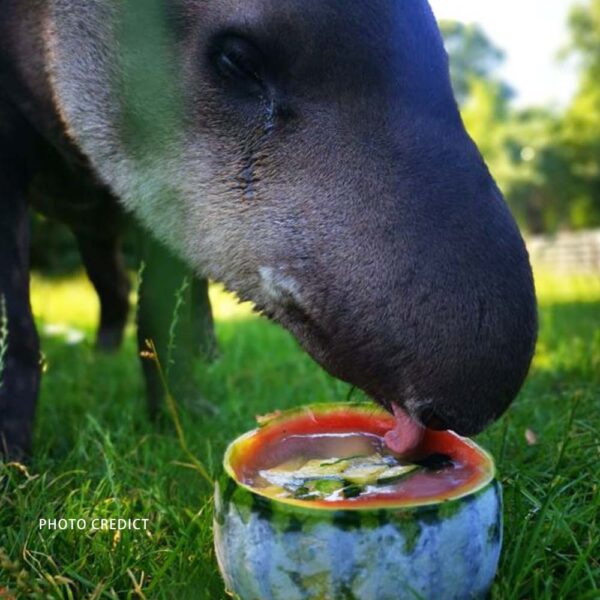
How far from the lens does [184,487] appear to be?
2.07 m

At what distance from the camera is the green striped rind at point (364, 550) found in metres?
1.28

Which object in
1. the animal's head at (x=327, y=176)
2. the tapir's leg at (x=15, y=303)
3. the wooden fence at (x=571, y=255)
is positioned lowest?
the wooden fence at (x=571, y=255)

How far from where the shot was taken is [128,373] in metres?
4.07

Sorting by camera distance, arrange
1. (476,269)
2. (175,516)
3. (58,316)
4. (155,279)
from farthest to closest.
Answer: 1. (58,316)
2. (155,279)
3. (175,516)
4. (476,269)

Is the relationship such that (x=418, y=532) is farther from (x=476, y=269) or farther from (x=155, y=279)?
(x=155, y=279)

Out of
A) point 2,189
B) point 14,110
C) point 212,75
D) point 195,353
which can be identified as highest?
point 212,75

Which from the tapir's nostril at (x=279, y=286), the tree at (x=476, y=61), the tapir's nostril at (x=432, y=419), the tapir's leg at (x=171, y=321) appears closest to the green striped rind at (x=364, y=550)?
the tapir's nostril at (x=432, y=419)

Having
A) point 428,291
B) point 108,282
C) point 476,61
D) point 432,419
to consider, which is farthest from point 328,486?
point 476,61

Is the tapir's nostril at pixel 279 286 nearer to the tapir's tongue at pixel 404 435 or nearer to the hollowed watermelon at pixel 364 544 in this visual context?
the tapir's tongue at pixel 404 435

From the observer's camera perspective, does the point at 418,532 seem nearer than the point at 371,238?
Yes

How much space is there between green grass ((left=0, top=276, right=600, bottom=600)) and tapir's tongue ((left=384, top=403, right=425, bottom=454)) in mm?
266

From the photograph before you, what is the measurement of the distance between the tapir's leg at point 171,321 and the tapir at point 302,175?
22.2 inches

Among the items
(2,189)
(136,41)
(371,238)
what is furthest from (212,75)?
(2,189)

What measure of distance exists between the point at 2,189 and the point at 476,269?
1.40m
